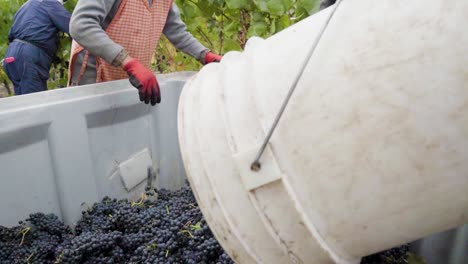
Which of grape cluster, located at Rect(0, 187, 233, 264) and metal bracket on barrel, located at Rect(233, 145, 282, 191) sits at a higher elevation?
metal bracket on barrel, located at Rect(233, 145, 282, 191)

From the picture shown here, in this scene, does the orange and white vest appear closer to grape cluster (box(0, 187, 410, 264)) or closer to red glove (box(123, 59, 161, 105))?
red glove (box(123, 59, 161, 105))

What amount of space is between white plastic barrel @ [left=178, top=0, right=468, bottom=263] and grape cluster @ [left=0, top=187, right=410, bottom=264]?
545 mm

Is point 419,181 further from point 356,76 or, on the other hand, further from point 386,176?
point 356,76

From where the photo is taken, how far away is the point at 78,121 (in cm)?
129

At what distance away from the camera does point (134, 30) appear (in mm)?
1727

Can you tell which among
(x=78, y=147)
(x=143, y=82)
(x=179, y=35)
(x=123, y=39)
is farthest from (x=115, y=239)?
(x=179, y=35)

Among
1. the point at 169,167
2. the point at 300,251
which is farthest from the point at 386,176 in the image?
the point at 169,167

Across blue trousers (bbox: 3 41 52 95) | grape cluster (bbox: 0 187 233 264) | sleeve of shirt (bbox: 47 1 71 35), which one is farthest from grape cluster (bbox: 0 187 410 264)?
blue trousers (bbox: 3 41 52 95)

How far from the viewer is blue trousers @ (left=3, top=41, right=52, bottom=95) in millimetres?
2973

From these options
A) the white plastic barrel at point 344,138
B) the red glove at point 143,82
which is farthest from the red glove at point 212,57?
the white plastic barrel at point 344,138

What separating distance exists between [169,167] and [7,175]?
715 millimetres

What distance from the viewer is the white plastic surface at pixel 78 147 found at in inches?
44.6

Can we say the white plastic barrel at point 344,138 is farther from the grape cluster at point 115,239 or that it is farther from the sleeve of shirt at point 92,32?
the sleeve of shirt at point 92,32

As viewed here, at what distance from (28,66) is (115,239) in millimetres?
2365
